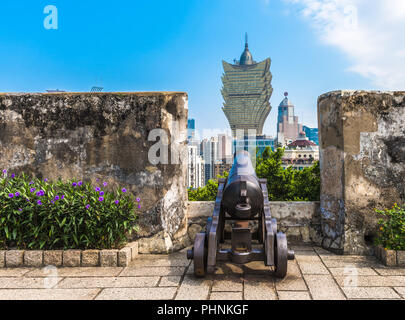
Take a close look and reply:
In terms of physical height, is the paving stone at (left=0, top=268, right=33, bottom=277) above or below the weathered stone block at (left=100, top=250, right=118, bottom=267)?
below

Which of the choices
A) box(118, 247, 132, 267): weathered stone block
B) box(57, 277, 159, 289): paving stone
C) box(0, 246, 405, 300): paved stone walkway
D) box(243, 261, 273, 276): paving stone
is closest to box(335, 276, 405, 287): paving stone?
box(0, 246, 405, 300): paved stone walkway

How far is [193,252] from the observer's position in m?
3.05

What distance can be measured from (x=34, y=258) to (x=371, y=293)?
3269 mm

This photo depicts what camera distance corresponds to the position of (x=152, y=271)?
10.9 ft

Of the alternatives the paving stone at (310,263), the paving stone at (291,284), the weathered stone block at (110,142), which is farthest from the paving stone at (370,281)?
the weathered stone block at (110,142)

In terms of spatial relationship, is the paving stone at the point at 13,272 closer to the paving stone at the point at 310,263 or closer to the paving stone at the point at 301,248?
the paving stone at the point at 310,263

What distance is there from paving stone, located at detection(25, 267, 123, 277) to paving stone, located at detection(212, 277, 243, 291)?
1.01 m

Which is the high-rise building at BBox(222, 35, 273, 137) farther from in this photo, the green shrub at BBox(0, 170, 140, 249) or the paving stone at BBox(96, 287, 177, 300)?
the paving stone at BBox(96, 287, 177, 300)

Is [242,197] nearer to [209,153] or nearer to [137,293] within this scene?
[137,293]

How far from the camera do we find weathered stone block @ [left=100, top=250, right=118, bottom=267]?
347 centimetres

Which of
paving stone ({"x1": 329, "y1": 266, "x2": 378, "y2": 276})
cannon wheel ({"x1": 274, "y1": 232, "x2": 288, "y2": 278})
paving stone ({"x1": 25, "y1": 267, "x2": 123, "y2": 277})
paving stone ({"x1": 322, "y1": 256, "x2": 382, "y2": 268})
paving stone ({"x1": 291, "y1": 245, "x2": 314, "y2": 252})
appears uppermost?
cannon wheel ({"x1": 274, "y1": 232, "x2": 288, "y2": 278})

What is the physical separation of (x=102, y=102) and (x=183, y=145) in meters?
1.14

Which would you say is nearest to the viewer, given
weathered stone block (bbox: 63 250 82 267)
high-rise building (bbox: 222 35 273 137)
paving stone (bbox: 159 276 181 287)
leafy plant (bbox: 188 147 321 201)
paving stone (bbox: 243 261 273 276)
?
paving stone (bbox: 159 276 181 287)

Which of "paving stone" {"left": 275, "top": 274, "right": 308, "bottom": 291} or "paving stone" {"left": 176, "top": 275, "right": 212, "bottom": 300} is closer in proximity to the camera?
"paving stone" {"left": 176, "top": 275, "right": 212, "bottom": 300}
